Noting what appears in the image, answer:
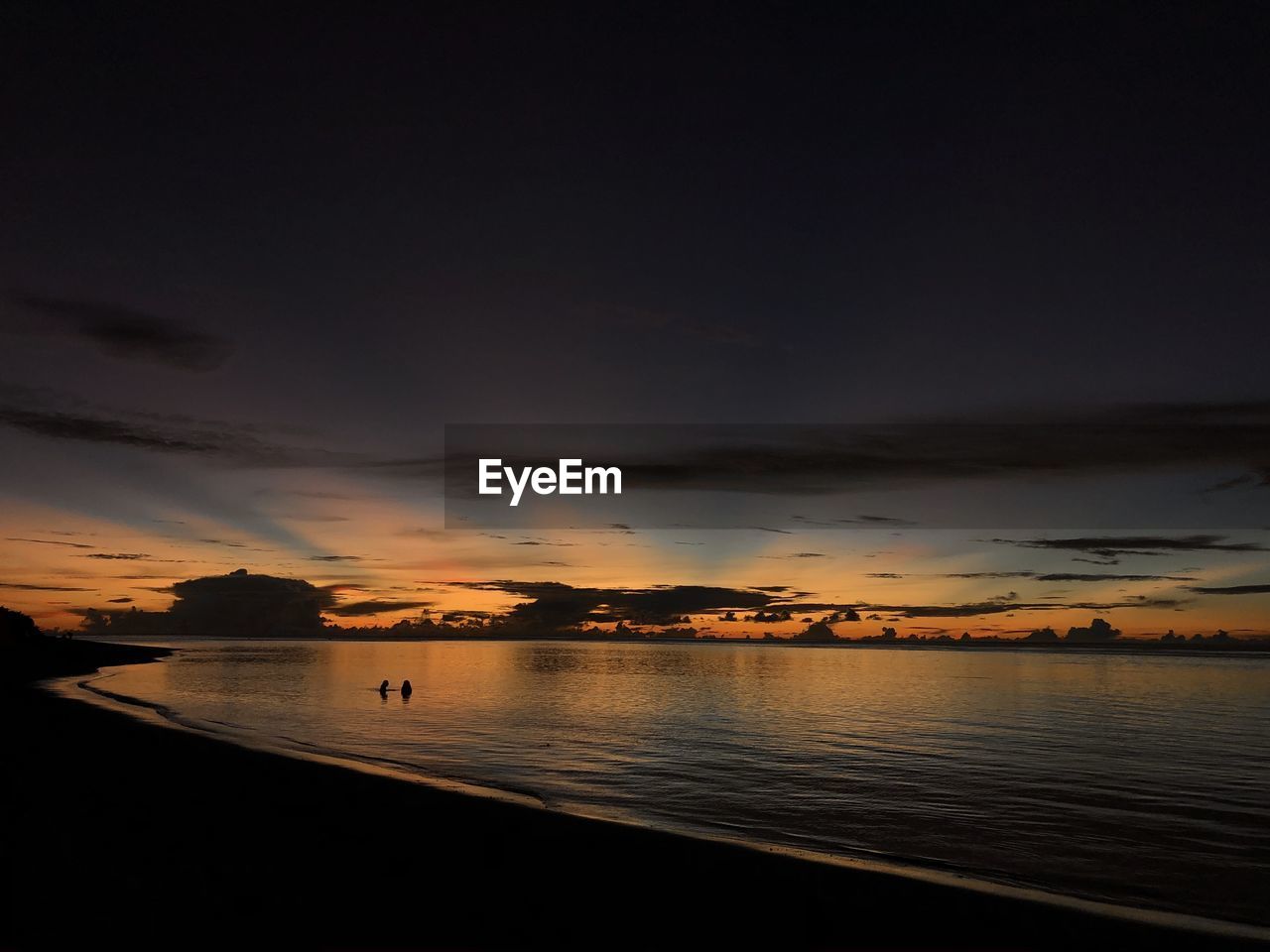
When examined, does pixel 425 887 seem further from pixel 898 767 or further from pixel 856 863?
pixel 898 767

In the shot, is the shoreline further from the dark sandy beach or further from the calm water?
the calm water

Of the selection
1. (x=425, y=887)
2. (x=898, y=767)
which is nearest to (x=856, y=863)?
(x=425, y=887)

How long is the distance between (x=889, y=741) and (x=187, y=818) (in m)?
31.2

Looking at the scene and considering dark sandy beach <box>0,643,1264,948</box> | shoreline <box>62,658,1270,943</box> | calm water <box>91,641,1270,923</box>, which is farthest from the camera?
calm water <box>91,641,1270,923</box>

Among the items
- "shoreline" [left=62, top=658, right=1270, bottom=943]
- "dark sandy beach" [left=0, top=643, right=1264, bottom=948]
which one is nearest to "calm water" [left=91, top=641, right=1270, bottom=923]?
"shoreline" [left=62, top=658, right=1270, bottom=943]

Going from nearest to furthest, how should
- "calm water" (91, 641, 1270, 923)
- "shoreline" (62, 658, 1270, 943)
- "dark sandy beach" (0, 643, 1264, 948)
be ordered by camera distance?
"dark sandy beach" (0, 643, 1264, 948) → "shoreline" (62, 658, 1270, 943) → "calm water" (91, 641, 1270, 923)

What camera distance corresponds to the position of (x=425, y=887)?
1265 cm

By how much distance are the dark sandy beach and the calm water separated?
3868mm

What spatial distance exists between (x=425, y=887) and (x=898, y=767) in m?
23.0

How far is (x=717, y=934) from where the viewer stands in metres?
11.3

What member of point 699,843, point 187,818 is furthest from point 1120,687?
point 187,818

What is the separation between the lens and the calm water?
18.2 metres

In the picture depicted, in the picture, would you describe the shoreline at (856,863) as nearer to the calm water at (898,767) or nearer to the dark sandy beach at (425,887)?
the dark sandy beach at (425,887)

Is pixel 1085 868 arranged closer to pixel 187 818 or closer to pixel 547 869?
pixel 547 869
